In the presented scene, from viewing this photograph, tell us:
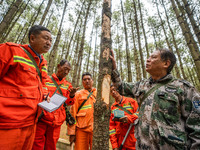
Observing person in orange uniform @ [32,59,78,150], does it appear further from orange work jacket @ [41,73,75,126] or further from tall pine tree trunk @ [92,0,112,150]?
tall pine tree trunk @ [92,0,112,150]

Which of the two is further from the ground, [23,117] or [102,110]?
[102,110]

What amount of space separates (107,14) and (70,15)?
34.4ft

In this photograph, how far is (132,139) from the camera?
7.17ft

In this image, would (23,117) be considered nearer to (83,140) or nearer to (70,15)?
(83,140)

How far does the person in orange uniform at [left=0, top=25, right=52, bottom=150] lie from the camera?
1.18 metres

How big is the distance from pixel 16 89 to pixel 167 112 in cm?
194

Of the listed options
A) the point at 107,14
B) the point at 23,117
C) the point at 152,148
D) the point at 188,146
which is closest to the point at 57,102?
the point at 23,117

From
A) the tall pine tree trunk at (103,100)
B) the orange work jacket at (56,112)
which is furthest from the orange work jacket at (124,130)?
the orange work jacket at (56,112)

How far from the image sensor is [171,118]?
4.01ft

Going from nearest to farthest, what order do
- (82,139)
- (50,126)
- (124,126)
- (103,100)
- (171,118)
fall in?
(171,118)
(103,100)
(50,126)
(124,126)
(82,139)

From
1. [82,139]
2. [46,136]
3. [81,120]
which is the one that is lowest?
[82,139]

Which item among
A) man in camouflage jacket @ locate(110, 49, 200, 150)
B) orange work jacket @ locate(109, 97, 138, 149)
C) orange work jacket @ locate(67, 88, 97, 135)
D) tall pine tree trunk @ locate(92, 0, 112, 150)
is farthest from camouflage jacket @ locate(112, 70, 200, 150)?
orange work jacket @ locate(67, 88, 97, 135)

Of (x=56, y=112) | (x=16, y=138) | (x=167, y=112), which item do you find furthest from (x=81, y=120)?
(x=167, y=112)

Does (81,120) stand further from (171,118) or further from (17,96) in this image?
(171,118)
